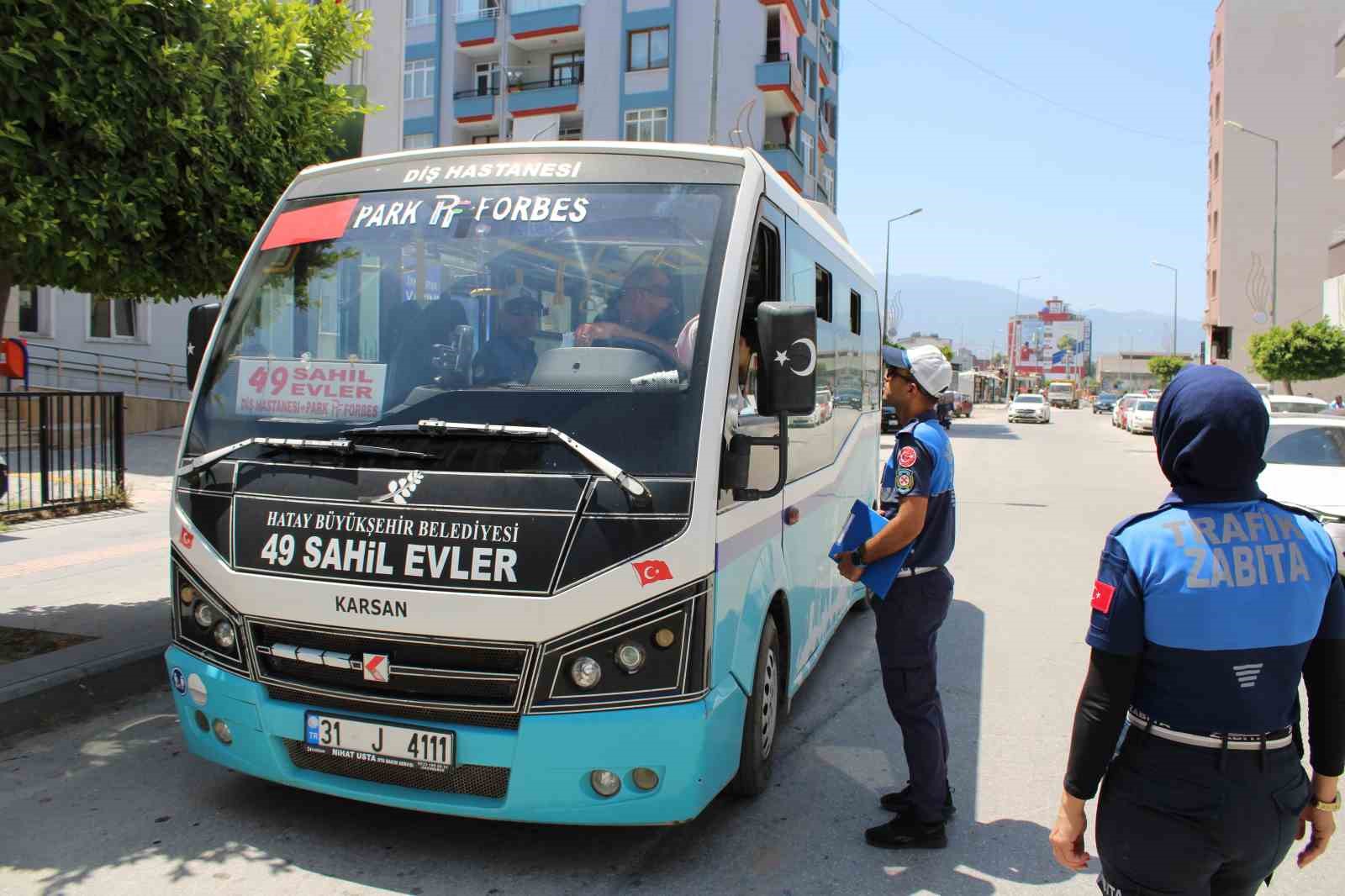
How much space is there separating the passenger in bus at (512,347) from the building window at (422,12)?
44.3 m

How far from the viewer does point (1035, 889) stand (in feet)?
12.5

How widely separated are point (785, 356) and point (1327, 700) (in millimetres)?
1950

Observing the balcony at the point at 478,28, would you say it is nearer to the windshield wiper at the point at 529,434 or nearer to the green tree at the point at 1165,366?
the windshield wiper at the point at 529,434

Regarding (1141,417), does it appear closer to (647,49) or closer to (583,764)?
(647,49)

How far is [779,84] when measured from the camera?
3631 cm

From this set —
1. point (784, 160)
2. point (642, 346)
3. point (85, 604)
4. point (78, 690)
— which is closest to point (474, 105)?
point (784, 160)

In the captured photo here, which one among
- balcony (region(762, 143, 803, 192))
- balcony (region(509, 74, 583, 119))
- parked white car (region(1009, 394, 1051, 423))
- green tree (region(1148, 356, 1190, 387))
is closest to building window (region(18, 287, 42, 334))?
balcony (region(509, 74, 583, 119))

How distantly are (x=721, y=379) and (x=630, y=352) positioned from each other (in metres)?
0.36

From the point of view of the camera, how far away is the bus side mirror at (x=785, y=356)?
3691 mm

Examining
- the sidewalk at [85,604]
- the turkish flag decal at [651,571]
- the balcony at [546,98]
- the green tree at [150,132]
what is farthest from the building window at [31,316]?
the turkish flag decal at [651,571]

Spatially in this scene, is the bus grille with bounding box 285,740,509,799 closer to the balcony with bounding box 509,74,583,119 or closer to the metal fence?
the metal fence

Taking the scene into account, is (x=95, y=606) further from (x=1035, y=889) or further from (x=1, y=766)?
(x=1035, y=889)

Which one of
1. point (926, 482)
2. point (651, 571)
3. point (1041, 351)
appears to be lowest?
point (651, 571)

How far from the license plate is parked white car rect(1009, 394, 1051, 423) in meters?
53.6
